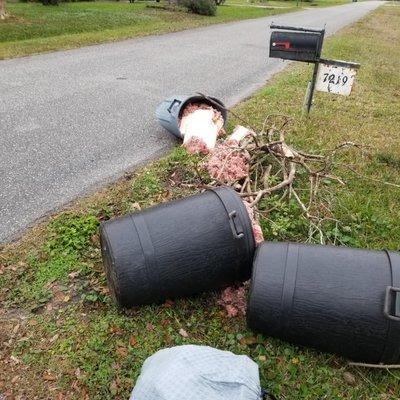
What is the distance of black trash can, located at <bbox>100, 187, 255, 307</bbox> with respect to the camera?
8.44 feet

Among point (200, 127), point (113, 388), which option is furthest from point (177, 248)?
point (200, 127)

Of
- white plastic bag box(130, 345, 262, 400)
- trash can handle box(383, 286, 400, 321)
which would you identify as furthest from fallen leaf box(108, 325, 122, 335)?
trash can handle box(383, 286, 400, 321)

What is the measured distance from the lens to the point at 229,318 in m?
2.85

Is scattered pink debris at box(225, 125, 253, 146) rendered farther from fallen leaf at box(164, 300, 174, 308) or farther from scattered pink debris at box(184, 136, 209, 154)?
fallen leaf at box(164, 300, 174, 308)

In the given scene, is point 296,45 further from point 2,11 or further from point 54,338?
point 2,11

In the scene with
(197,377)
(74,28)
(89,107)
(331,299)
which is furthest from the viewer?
(74,28)

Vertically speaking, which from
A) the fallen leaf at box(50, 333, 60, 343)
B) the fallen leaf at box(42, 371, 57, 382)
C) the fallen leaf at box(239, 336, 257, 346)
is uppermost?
the fallen leaf at box(42, 371, 57, 382)

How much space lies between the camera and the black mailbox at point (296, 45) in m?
5.02

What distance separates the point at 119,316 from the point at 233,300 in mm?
701

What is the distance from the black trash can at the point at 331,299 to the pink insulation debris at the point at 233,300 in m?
0.36

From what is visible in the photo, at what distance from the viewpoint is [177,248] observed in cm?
258

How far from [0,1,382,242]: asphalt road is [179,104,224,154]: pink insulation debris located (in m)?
0.42

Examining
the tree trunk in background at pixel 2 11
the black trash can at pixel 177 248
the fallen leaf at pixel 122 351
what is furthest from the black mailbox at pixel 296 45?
the tree trunk in background at pixel 2 11

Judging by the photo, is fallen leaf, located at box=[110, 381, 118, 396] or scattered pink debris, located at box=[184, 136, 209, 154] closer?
fallen leaf, located at box=[110, 381, 118, 396]
